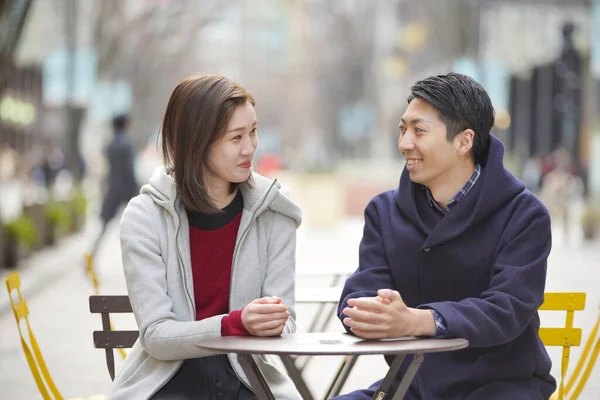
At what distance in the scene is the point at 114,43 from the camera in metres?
32.1

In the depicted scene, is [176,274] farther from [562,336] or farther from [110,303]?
[562,336]

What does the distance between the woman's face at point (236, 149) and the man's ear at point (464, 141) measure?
2.25ft

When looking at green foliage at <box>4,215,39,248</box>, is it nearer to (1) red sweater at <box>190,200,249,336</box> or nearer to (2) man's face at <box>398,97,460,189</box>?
(1) red sweater at <box>190,200,249,336</box>

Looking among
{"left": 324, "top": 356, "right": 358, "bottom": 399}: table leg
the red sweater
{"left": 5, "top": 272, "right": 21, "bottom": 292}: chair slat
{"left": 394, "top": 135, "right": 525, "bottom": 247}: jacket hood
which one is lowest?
{"left": 324, "top": 356, "right": 358, "bottom": 399}: table leg

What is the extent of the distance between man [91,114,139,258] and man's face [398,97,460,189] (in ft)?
39.4

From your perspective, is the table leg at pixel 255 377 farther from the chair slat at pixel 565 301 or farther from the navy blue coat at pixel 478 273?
the chair slat at pixel 565 301

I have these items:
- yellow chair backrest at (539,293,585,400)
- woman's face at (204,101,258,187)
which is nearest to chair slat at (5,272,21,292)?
woman's face at (204,101,258,187)

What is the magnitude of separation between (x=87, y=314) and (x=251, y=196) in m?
8.37

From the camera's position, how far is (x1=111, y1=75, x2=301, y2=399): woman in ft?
12.3

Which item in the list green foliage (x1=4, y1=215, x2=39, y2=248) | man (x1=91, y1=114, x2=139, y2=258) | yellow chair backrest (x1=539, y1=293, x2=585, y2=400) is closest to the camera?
yellow chair backrest (x1=539, y1=293, x2=585, y2=400)

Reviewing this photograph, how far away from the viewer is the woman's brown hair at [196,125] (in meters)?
3.77

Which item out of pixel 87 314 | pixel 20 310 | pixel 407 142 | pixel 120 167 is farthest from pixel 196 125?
pixel 120 167

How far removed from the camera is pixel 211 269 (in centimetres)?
390

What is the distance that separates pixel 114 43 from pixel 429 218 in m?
29.1
